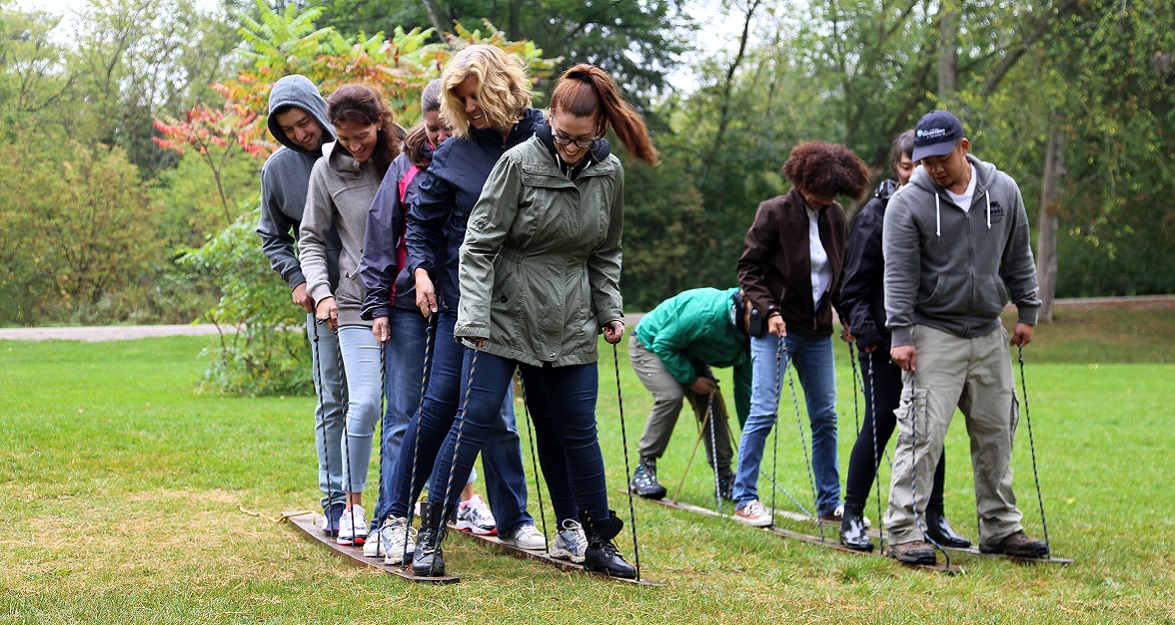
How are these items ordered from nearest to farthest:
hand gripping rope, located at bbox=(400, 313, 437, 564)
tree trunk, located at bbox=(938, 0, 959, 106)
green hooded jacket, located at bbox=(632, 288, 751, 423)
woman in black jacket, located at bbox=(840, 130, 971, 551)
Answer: hand gripping rope, located at bbox=(400, 313, 437, 564) < woman in black jacket, located at bbox=(840, 130, 971, 551) < green hooded jacket, located at bbox=(632, 288, 751, 423) < tree trunk, located at bbox=(938, 0, 959, 106)

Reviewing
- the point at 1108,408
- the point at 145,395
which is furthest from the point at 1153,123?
the point at 145,395

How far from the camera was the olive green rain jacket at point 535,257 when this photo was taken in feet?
13.8

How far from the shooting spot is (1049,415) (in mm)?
11969

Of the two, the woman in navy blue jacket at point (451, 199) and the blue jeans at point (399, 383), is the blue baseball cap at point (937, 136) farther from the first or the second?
the blue jeans at point (399, 383)

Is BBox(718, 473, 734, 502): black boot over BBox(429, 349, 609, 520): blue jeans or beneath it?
beneath

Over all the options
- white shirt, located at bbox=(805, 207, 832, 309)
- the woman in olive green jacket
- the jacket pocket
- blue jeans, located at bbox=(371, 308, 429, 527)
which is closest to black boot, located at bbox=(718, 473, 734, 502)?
white shirt, located at bbox=(805, 207, 832, 309)

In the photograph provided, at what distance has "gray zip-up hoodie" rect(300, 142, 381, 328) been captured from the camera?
483 centimetres

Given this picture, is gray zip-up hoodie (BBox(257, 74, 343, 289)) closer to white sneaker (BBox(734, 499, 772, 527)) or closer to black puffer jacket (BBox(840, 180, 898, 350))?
black puffer jacket (BBox(840, 180, 898, 350))

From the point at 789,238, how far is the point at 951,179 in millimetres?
1096

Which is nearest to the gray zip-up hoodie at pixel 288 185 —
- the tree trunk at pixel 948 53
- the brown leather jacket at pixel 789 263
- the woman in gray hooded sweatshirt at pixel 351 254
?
the woman in gray hooded sweatshirt at pixel 351 254

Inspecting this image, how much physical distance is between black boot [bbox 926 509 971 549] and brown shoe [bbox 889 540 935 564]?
21.7 inches

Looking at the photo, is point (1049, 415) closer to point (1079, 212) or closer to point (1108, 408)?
point (1108, 408)

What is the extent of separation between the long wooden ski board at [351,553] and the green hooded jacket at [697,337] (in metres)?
2.26

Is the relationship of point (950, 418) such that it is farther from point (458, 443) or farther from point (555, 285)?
point (458, 443)
